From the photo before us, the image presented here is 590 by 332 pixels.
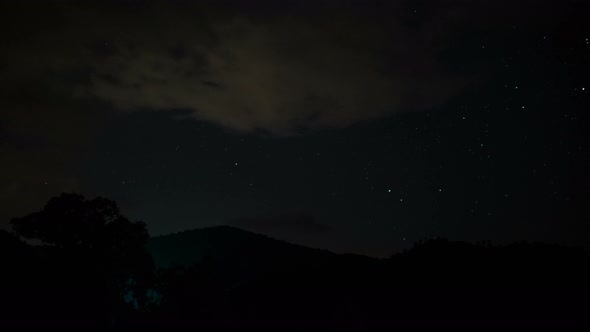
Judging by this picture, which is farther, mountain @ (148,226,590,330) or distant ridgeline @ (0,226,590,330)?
distant ridgeline @ (0,226,590,330)

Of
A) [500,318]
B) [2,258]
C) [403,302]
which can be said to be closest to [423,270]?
[403,302]

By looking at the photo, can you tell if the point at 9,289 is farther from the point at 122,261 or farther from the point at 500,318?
the point at 500,318

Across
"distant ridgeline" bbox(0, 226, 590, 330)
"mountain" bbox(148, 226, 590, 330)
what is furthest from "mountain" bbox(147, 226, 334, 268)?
"mountain" bbox(148, 226, 590, 330)

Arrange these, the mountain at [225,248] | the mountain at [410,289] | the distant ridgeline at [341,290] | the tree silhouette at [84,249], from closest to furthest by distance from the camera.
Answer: the mountain at [410,289] → the distant ridgeline at [341,290] → the tree silhouette at [84,249] → the mountain at [225,248]

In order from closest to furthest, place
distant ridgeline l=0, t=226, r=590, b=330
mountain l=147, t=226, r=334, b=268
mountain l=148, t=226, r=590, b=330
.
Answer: mountain l=148, t=226, r=590, b=330, distant ridgeline l=0, t=226, r=590, b=330, mountain l=147, t=226, r=334, b=268

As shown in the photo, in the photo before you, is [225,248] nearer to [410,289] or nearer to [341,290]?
[341,290]

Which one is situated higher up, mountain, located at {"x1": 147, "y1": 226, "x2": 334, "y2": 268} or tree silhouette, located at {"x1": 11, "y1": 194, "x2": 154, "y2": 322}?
mountain, located at {"x1": 147, "y1": 226, "x2": 334, "y2": 268}

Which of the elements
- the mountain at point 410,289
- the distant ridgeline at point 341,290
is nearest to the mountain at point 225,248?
the distant ridgeline at point 341,290

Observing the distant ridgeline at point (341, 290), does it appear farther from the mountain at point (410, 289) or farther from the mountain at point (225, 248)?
the mountain at point (225, 248)

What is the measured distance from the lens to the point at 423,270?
17.9 metres

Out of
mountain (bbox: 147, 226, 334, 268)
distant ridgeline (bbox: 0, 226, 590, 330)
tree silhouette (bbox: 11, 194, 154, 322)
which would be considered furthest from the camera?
mountain (bbox: 147, 226, 334, 268)

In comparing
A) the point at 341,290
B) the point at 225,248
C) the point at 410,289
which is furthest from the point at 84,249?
the point at 225,248

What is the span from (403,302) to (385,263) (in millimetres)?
2671

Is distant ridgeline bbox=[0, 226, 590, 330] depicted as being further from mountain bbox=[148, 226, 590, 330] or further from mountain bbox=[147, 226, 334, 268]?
mountain bbox=[147, 226, 334, 268]
